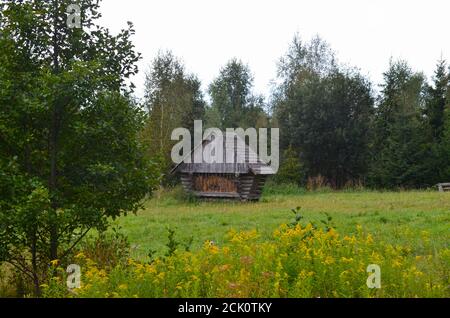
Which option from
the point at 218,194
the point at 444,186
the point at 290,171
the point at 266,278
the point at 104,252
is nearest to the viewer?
the point at 266,278

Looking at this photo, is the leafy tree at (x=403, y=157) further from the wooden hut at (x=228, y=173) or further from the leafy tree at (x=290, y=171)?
the wooden hut at (x=228, y=173)

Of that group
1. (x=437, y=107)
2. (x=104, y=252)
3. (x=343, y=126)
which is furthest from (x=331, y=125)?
(x=104, y=252)

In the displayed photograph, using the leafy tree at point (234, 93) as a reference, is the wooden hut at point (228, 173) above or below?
below

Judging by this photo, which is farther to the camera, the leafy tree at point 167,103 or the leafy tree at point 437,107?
the leafy tree at point 437,107

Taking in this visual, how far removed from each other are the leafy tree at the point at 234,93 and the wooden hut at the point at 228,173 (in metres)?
26.9

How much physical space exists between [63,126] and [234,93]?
2091 inches

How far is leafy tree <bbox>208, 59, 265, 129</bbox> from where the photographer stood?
192 feet

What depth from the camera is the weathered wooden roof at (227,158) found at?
93.4 ft

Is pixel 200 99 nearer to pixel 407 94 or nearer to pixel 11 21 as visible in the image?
pixel 407 94

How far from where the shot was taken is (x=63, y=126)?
7.31 meters

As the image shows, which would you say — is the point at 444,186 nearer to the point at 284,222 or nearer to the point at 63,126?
the point at 284,222

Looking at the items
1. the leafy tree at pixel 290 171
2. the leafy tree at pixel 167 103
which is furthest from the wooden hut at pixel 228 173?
the leafy tree at pixel 290 171

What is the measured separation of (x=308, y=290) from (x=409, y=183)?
34114 mm

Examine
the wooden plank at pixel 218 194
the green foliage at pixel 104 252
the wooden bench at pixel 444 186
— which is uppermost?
the wooden bench at pixel 444 186
